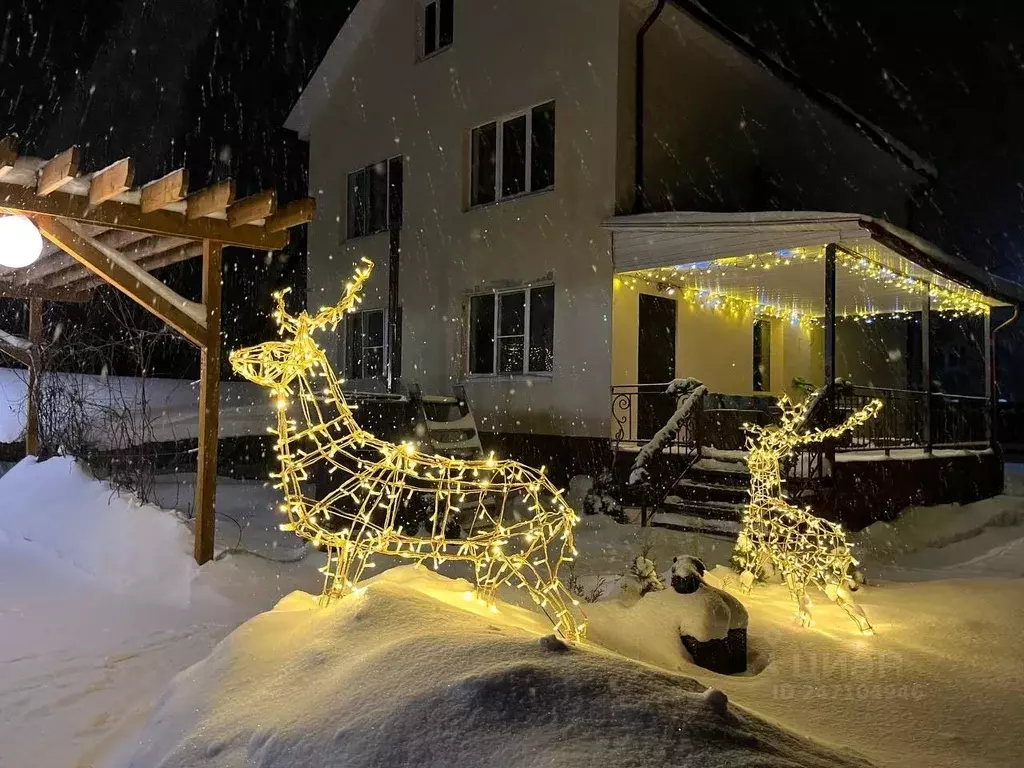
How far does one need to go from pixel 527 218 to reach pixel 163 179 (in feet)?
22.5

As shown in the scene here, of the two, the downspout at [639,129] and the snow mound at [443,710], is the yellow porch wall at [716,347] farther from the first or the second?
the snow mound at [443,710]

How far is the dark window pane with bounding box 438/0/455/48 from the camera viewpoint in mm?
12594

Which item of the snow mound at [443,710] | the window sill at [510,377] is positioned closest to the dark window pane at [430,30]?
the window sill at [510,377]

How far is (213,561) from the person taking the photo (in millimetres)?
5352

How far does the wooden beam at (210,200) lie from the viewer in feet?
16.5

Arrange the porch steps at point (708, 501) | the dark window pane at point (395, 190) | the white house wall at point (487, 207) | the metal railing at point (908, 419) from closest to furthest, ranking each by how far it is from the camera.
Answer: the porch steps at point (708, 501), the metal railing at point (908, 419), the white house wall at point (487, 207), the dark window pane at point (395, 190)

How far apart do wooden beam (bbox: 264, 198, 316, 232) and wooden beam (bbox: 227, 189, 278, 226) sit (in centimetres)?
13

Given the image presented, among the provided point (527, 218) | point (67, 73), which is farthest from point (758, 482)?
point (67, 73)

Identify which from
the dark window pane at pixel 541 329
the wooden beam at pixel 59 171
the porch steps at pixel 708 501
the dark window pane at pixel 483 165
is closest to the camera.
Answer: the wooden beam at pixel 59 171

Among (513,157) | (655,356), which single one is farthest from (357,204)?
(655,356)

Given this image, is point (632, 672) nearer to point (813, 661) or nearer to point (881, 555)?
point (813, 661)

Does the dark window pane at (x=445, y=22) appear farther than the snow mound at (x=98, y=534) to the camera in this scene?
Yes

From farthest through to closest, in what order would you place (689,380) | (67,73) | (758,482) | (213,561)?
Result: (67,73)
(689,380)
(758,482)
(213,561)

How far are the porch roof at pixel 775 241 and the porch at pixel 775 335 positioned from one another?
0.02m
